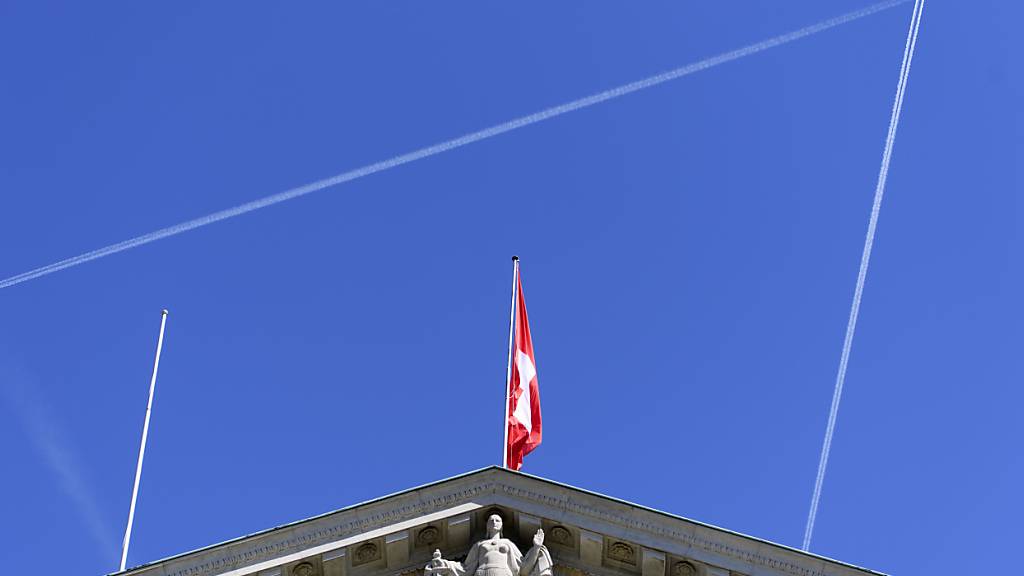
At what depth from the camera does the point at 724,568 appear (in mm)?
29453

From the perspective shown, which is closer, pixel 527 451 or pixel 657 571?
pixel 657 571

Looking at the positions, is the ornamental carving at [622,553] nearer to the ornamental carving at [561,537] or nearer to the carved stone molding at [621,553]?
the carved stone molding at [621,553]

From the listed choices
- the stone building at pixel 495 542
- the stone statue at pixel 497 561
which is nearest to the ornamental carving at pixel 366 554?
the stone building at pixel 495 542

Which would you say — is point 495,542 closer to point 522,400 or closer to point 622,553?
point 622,553

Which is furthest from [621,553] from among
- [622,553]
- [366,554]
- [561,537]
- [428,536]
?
[366,554]

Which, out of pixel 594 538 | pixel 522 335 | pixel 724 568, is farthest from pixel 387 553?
pixel 522 335

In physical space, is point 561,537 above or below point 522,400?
below

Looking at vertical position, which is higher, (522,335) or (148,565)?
(522,335)

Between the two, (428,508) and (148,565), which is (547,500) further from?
(148,565)

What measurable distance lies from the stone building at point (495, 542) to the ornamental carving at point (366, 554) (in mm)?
15

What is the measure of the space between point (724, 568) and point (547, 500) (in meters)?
2.92

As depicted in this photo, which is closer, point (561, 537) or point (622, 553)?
point (622, 553)

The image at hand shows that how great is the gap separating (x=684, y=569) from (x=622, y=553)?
0.98 m

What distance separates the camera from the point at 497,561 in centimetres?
2914
